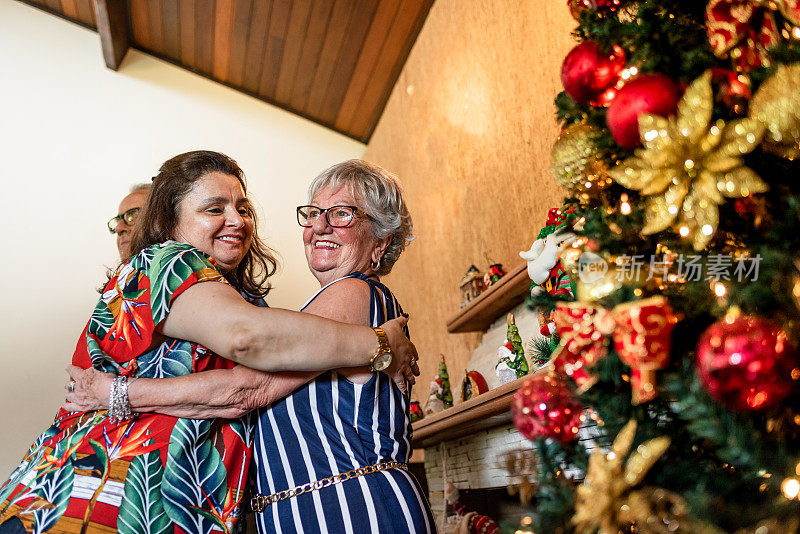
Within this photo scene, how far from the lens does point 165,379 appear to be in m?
1.19

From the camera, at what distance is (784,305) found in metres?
0.58

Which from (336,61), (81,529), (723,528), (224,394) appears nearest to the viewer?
(723,528)

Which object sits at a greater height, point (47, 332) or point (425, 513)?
point (47, 332)

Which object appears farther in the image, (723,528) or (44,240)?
(44,240)

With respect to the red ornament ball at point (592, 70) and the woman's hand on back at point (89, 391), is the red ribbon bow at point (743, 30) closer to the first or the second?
the red ornament ball at point (592, 70)

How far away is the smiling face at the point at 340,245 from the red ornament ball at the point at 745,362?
103 centimetres

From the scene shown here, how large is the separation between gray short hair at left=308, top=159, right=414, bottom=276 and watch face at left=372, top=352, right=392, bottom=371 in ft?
1.29

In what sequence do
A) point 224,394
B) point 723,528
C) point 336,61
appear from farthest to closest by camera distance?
point 336,61 < point 224,394 < point 723,528

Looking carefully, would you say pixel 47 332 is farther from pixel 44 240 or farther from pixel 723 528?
pixel 723 528

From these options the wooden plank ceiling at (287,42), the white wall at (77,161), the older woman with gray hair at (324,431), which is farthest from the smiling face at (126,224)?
the white wall at (77,161)

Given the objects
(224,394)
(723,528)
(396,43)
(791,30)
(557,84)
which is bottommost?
(723,528)

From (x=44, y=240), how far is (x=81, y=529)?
425 cm

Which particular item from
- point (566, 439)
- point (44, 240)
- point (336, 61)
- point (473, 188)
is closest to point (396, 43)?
point (336, 61)

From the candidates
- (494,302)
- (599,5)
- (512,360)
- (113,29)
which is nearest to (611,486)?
(599,5)
